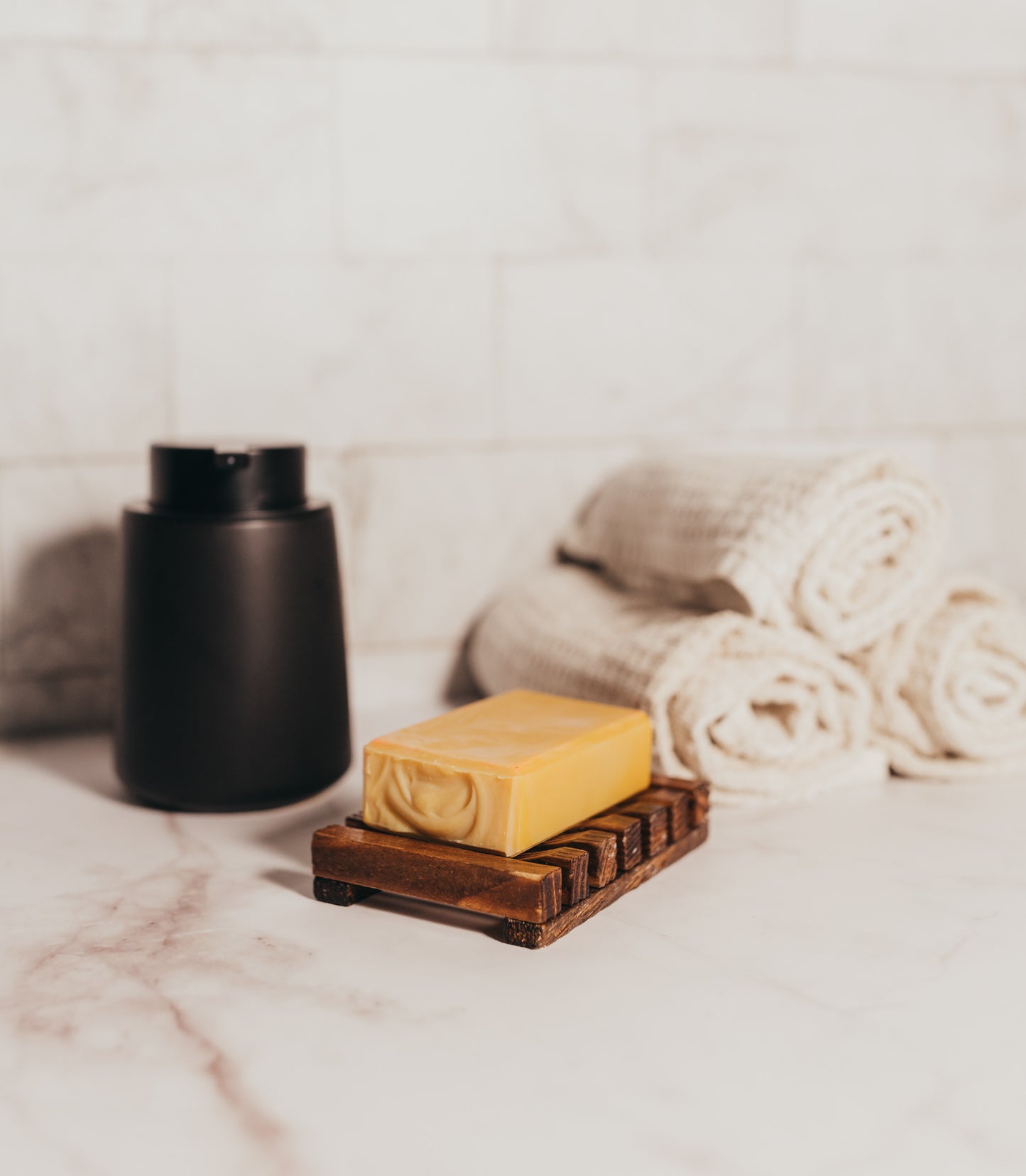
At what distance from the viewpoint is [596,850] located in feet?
2.05

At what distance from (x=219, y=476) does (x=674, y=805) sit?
34cm

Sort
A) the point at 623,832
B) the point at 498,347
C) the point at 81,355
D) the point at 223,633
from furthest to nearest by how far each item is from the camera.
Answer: the point at 498,347, the point at 81,355, the point at 223,633, the point at 623,832

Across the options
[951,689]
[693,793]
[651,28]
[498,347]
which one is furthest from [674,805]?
[651,28]

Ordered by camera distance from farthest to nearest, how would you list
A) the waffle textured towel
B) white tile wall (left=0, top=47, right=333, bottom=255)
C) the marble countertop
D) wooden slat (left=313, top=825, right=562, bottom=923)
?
1. white tile wall (left=0, top=47, right=333, bottom=255)
2. the waffle textured towel
3. wooden slat (left=313, top=825, right=562, bottom=923)
4. the marble countertop

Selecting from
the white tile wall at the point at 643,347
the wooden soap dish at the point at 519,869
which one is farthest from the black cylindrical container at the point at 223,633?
the white tile wall at the point at 643,347

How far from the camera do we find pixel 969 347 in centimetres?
119

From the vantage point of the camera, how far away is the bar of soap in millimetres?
606

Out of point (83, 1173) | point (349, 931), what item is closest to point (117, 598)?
point (349, 931)

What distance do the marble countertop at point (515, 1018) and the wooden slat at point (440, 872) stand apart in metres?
0.02

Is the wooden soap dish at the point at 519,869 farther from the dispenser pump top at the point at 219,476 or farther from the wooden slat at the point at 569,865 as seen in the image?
the dispenser pump top at the point at 219,476

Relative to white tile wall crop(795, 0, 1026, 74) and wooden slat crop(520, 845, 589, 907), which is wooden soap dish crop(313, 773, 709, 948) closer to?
wooden slat crop(520, 845, 589, 907)

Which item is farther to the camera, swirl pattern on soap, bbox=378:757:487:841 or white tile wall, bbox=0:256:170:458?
white tile wall, bbox=0:256:170:458

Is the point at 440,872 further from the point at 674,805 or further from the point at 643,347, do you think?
the point at 643,347

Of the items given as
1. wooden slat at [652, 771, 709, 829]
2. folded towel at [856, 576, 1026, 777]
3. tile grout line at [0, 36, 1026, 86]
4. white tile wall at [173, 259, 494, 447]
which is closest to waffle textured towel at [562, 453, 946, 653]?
folded towel at [856, 576, 1026, 777]
